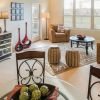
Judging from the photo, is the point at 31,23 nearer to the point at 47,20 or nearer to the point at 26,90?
the point at 47,20

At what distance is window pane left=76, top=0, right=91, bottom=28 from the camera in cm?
1099

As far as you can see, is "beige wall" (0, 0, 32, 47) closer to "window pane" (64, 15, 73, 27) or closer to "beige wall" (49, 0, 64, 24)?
"beige wall" (49, 0, 64, 24)

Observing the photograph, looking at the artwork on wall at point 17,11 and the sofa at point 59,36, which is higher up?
the artwork on wall at point 17,11

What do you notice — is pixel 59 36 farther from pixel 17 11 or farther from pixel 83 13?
pixel 17 11

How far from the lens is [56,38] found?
10.4m

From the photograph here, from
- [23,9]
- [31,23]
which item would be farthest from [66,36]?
[23,9]

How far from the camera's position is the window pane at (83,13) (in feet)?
36.1

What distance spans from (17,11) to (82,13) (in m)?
3.82

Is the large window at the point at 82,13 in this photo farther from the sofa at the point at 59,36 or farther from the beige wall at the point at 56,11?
the sofa at the point at 59,36

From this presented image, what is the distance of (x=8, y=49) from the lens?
712cm

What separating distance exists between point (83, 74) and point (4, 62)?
8.19 feet

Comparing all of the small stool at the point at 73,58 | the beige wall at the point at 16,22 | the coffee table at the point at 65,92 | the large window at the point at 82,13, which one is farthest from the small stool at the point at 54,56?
the large window at the point at 82,13

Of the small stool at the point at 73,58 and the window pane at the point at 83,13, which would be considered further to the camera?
the window pane at the point at 83,13

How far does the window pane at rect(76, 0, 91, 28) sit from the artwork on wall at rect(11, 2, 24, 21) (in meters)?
3.35
